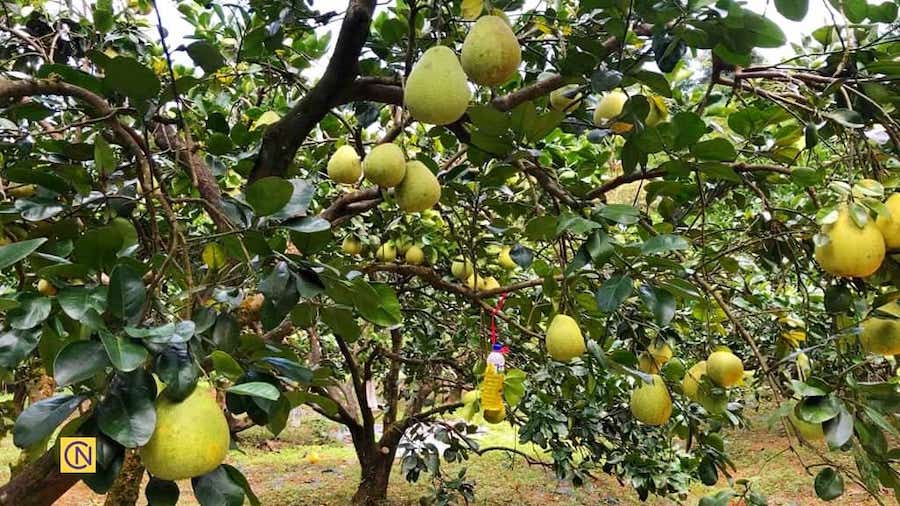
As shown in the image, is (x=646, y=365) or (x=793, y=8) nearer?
(x=793, y=8)

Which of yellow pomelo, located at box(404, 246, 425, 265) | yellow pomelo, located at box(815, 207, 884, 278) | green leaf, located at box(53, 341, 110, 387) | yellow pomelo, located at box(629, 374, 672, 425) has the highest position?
yellow pomelo, located at box(404, 246, 425, 265)

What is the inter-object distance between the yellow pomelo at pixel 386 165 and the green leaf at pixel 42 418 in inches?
24.9

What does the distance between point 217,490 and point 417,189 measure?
2.08ft

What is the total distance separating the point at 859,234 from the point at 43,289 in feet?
6.03

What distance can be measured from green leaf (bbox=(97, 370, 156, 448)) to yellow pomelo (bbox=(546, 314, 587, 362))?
2.71 feet

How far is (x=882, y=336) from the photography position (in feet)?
3.77

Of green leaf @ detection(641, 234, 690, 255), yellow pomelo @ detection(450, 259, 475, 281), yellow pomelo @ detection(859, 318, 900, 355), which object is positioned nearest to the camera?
green leaf @ detection(641, 234, 690, 255)

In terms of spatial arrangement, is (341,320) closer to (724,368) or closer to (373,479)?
(724,368)

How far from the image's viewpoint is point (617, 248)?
1.13 meters

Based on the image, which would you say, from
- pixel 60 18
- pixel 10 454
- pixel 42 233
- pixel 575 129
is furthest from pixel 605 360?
pixel 10 454

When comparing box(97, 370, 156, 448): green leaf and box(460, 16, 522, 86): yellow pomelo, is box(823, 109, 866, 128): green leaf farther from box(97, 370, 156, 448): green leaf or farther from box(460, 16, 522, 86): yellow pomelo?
box(97, 370, 156, 448): green leaf

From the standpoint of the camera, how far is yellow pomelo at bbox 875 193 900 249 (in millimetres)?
1054

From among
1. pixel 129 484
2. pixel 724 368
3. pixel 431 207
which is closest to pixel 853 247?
pixel 724 368

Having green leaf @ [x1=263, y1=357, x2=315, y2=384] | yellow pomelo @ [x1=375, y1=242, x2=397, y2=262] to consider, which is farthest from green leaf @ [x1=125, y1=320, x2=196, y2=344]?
yellow pomelo @ [x1=375, y1=242, x2=397, y2=262]
